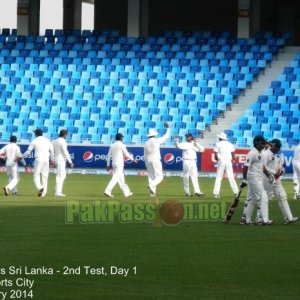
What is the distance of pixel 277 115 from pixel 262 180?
2473 centimetres

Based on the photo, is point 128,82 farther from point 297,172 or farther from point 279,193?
point 279,193

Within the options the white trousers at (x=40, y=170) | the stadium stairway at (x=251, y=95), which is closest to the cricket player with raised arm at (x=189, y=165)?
the white trousers at (x=40, y=170)

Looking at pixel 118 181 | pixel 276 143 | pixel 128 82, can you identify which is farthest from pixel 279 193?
pixel 128 82

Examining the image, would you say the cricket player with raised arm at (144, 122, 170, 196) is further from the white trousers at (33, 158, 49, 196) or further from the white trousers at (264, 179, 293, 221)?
the white trousers at (264, 179, 293, 221)

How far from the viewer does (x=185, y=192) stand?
114 ft

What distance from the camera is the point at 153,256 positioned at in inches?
729

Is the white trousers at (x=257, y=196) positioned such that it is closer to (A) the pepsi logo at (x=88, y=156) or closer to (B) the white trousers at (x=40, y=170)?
(B) the white trousers at (x=40, y=170)

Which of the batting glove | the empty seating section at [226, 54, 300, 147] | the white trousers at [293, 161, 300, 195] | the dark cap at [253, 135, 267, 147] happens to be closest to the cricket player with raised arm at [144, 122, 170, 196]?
the white trousers at [293, 161, 300, 195]

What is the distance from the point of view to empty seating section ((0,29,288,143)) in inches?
1960

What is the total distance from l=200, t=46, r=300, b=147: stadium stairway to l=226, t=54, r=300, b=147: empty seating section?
A: 57 centimetres

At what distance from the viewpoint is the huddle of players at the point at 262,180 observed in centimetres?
2414

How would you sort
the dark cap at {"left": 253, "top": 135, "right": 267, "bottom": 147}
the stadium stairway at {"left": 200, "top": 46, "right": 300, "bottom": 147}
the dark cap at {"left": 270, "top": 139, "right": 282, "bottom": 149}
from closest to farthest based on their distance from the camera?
the dark cap at {"left": 253, "top": 135, "right": 267, "bottom": 147}, the dark cap at {"left": 270, "top": 139, "right": 282, "bottom": 149}, the stadium stairway at {"left": 200, "top": 46, "right": 300, "bottom": 147}

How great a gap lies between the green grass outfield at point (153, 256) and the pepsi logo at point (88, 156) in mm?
17876

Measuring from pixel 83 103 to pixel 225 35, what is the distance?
7542 mm
